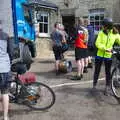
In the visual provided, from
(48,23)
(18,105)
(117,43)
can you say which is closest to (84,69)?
(117,43)

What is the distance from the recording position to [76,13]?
2525 centimetres

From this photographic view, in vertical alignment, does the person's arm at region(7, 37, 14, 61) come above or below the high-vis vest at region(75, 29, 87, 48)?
above

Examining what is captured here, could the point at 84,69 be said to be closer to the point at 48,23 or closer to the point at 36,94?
the point at 36,94

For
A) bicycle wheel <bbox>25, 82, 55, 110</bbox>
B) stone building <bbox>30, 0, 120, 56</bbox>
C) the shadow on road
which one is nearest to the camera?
bicycle wheel <bbox>25, 82, 55, 110</bbox>

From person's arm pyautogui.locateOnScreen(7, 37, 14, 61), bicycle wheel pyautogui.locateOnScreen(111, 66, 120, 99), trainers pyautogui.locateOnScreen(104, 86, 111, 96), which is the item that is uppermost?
person's arm pyautogui.locateOnScreen(7, 37, 14, 61)

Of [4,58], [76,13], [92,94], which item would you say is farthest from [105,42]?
[76,13]

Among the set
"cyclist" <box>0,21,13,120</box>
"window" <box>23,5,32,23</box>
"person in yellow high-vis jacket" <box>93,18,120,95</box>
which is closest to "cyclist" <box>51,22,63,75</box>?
"person in yellow high-vis jacket" <box>93,18,120,95</box>

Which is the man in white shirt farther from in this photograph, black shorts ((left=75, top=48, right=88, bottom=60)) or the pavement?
black shorts ((left=75, top=48, right=88, bottom=60))

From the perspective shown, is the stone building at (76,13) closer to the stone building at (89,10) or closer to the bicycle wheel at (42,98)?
the stone building at (89,10)

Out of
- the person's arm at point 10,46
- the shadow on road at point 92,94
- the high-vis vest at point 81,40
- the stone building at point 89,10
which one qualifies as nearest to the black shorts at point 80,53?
the high-vis vest at point 81,40

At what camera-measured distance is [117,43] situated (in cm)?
907

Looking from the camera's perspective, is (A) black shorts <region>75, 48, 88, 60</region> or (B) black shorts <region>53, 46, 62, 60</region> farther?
(B) black shorts <region>53, 46, 62, 60</region>

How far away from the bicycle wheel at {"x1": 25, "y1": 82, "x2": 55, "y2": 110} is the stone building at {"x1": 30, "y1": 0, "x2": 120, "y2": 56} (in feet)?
47.9

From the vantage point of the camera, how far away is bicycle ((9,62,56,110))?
764cm
